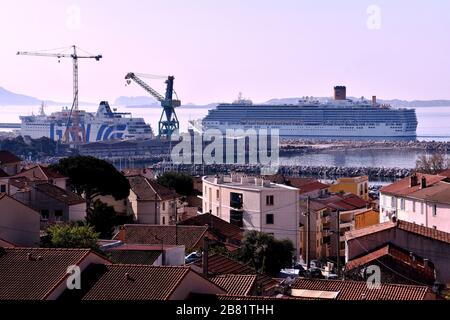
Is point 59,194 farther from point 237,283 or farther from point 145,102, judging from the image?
point 145,102

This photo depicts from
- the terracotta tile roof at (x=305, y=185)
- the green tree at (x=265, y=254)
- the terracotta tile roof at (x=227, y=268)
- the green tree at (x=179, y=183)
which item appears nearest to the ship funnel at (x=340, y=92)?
the green tree at (x=179, y=183)

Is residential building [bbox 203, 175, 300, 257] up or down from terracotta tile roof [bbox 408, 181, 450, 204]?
down

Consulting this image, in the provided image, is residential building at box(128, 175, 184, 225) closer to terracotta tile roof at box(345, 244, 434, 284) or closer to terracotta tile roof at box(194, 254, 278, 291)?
terracotta tile roof at box(345, 244, 434, 284)

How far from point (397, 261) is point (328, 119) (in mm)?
64914

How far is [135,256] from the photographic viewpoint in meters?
6.27

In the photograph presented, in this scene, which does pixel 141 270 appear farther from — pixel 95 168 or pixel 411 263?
pixel 95 168

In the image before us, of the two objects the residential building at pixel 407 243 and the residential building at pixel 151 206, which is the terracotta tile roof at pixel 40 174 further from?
the residential building at pixel 407 243

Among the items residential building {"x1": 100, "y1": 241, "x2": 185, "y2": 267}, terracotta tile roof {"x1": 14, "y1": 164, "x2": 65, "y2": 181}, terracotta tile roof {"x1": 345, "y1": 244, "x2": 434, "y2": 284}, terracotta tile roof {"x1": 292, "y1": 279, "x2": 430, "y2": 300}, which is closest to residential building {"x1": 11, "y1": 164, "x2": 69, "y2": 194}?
terracotta tile roof {"x1": 14, "y1": 164, "x2": 65, "y2": 181}

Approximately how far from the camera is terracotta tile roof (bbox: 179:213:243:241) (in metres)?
10.6

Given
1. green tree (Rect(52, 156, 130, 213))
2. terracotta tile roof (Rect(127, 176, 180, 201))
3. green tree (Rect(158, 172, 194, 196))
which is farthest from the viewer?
green tree (Rect(158, 172, 194, 196))

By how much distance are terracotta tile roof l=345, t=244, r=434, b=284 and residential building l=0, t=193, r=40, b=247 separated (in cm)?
275

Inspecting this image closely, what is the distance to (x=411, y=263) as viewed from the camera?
25.5 feet

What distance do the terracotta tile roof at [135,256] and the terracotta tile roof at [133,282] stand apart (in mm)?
1751

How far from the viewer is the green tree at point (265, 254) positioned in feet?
28.6
